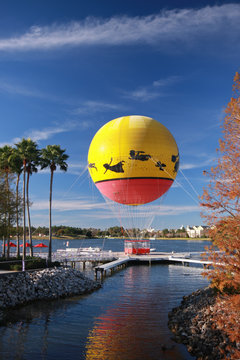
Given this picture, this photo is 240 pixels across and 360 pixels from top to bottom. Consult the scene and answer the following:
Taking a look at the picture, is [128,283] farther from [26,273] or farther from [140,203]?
[26,273]

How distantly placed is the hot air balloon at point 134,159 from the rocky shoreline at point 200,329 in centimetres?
1374

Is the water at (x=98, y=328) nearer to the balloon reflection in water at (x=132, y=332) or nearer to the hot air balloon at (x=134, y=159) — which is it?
the balloon reflection in water at (x=132, y=332)

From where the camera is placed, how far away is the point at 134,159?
3089 centimetres

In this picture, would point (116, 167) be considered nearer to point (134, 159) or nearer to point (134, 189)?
point (134, 159)

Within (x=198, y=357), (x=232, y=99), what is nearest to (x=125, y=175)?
(x=198, y=357)

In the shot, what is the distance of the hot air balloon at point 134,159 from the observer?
31.0m

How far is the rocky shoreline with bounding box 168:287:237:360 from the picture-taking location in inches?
527

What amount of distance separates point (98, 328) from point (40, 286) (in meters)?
9.07

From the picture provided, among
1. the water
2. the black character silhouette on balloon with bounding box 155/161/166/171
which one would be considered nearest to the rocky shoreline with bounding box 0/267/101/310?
the water

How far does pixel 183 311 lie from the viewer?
1919cm

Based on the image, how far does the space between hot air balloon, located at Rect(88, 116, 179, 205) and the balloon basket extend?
62.7 feet

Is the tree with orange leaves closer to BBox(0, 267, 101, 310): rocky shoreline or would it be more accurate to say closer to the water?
the water

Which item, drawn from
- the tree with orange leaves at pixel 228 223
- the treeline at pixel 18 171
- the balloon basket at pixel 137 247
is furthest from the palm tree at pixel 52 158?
the tree with orange leaves at pixel 228 223

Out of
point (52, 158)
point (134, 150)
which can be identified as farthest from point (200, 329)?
point (52, 158)
